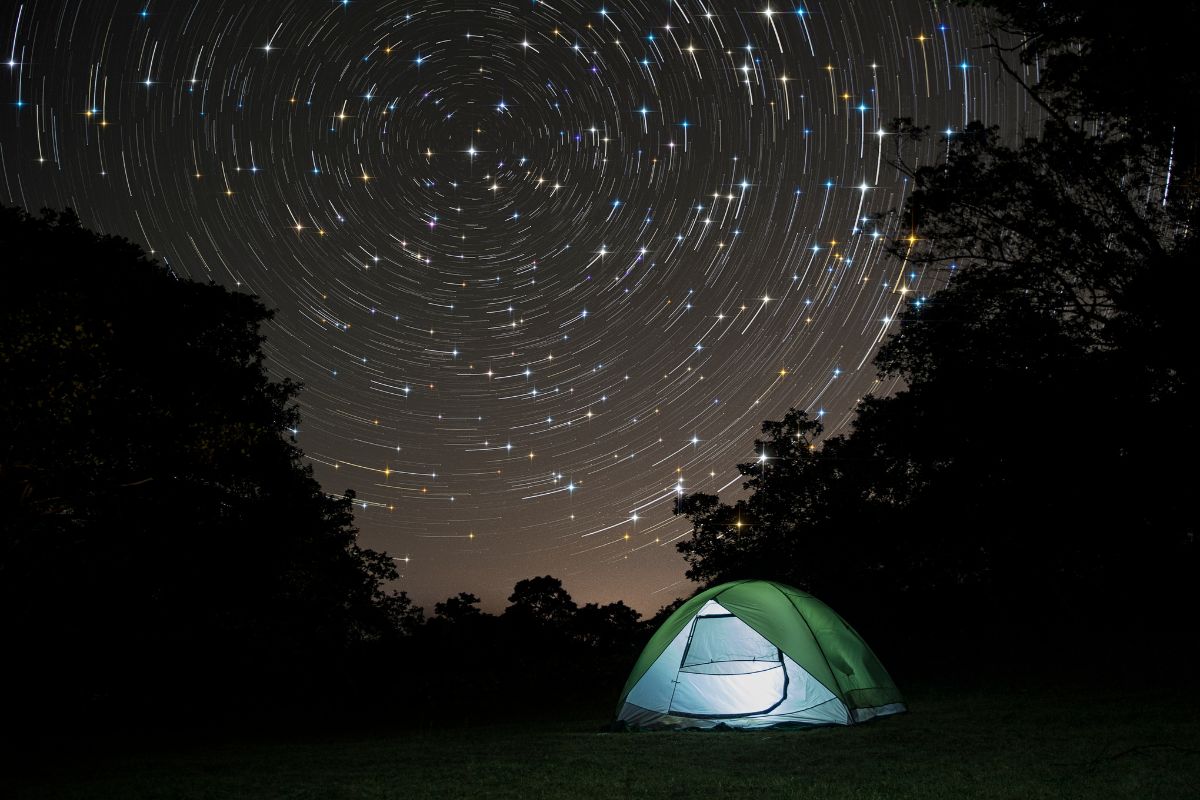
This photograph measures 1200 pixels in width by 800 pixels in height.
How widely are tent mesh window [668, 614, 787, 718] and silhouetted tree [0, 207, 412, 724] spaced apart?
7.82 metres

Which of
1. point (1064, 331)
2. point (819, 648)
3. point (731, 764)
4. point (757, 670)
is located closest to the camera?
point (731, 764)

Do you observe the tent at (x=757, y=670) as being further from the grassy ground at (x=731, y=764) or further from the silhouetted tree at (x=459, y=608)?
the silhouetted tree at (x=459, y=608)

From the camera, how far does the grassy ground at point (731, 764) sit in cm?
670

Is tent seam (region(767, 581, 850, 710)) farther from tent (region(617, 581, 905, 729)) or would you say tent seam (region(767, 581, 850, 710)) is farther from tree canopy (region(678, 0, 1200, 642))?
tree canopy (region(678, 0, 1200, 642))

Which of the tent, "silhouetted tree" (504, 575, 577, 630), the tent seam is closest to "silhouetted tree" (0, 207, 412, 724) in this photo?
the tent

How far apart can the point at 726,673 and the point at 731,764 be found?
3.82 m

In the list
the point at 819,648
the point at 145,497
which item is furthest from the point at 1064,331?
the point at 145,497

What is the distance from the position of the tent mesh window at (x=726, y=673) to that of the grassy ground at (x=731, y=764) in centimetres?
85

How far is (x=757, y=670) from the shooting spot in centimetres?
1184

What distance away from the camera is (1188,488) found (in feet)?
51.2

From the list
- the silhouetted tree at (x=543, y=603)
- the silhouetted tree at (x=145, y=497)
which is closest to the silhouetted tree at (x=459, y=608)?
the silhouetted tree at (x=543, y=603)

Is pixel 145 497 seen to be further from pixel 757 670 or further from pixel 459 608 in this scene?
pixel 459 608

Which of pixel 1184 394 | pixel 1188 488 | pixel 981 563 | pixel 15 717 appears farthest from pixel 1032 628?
pixel 15 717

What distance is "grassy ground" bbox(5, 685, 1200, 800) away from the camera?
6699 mm
